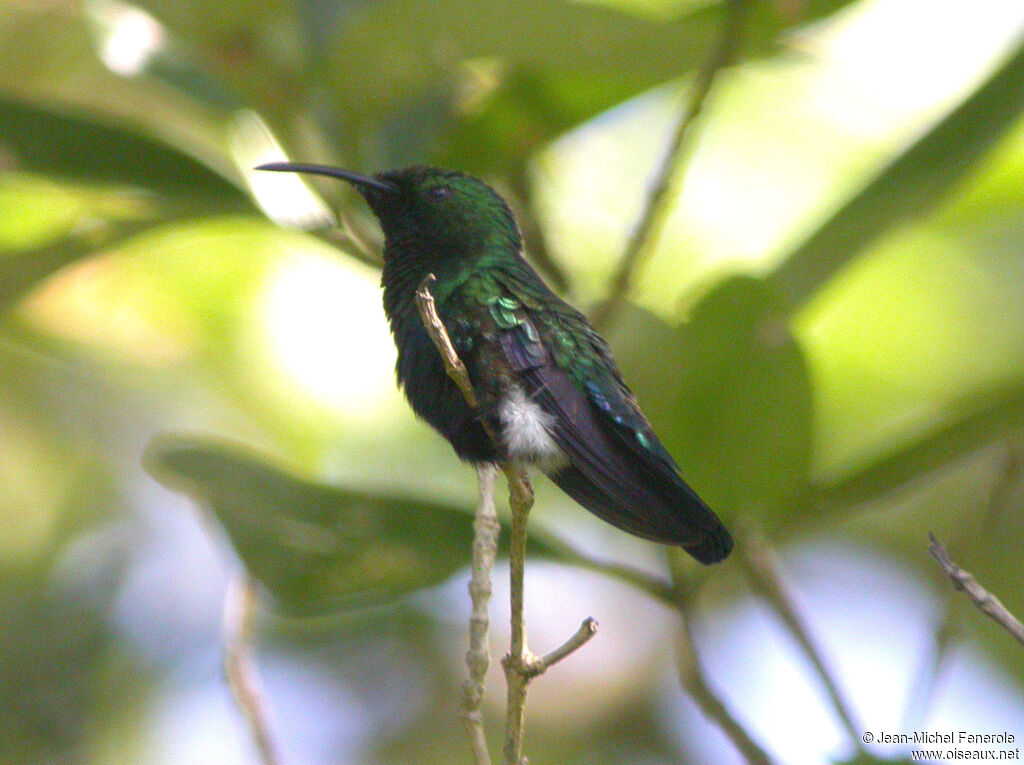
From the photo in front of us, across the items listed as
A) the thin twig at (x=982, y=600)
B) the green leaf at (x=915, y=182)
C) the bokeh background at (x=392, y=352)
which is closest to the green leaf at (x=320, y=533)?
the bokeh background at (x=392, y=352)

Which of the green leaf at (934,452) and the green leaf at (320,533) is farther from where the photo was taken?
the green leaf at (320,533)

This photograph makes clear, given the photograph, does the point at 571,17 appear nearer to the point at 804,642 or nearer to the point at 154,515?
the point at 804,642

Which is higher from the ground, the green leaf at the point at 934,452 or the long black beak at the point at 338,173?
the long black beak at the point at 338,173

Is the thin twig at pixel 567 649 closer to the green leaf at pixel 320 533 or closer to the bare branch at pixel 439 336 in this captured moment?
the bare branch at pixel 439 336

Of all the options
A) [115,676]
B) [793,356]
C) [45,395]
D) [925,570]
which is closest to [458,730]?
[115,676]

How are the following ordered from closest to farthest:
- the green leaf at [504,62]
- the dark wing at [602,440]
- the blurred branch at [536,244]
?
1. the dark wing at [602,440]
2. the green leaf at [504,62]
3. the blurred branch at [536,244]

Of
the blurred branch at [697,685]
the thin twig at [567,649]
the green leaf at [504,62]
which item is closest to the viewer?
the thin twig at [567,649]
